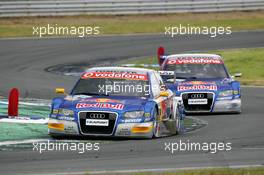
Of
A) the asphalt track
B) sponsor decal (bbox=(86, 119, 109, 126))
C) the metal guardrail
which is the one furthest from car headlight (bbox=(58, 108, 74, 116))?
the metal guardrail

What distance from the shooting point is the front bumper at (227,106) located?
19.4 m

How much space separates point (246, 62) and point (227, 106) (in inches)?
452

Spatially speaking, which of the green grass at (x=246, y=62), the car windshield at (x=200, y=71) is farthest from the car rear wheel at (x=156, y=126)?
the green grass at (x=246, y=62)

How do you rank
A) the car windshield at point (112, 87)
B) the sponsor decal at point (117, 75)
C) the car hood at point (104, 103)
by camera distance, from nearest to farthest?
the car hood at point (104, 103) < the car windshield at point (112, 87) < the sponsor decal at point (117, 75)

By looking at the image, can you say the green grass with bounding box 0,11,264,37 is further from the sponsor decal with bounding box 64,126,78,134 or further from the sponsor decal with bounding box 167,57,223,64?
the sponsor decal with bounding box 64,126,78,134

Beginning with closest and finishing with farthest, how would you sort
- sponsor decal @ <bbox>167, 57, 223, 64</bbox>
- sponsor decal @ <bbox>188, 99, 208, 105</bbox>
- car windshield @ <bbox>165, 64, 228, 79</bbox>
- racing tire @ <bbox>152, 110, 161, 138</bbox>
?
racing tire @ <bbox>152, 110, 161, 138</bbox> < sponsor decal @ <bbox>188, 99, 208, 105</bbox> < car windshield @ <bbox>165, 64, 228, 79</bbox> < sponsor decal @ <bbox>167, 57, 223, 64</bbox>

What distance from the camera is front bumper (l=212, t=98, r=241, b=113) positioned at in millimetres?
19406

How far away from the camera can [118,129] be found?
47.1 ft

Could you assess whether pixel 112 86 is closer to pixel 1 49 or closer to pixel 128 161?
pixel 128 161

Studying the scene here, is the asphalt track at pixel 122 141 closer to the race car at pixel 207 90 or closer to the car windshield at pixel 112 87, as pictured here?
the race car at pixel 207 90

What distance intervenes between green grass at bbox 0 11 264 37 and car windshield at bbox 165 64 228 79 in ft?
61.0

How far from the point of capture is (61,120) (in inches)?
567

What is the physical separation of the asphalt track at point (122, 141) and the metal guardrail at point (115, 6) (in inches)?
143

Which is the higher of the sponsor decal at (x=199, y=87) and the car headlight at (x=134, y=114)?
the car headlight at (x=134, y=114)
